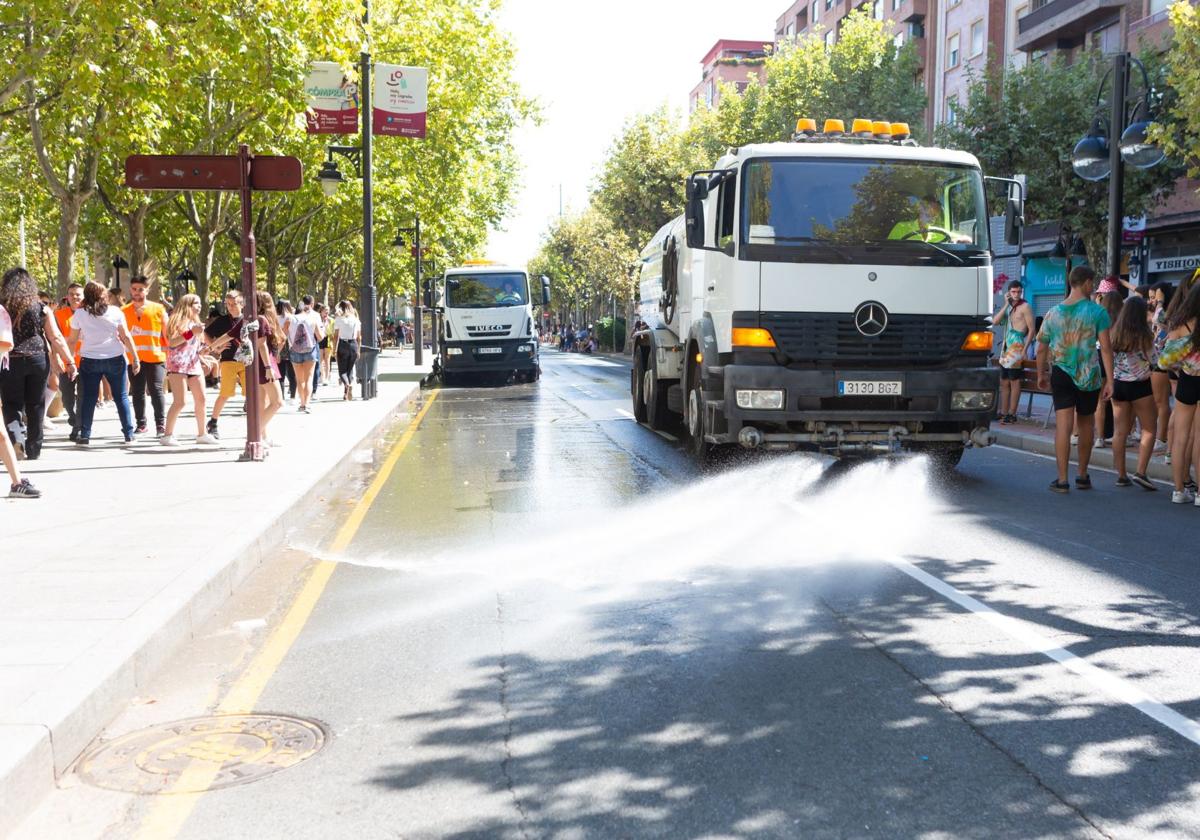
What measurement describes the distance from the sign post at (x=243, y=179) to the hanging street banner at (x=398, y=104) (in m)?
10.4

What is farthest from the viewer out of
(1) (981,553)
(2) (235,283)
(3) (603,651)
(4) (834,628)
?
(2) (235,283)

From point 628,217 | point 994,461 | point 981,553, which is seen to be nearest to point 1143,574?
point 981,553

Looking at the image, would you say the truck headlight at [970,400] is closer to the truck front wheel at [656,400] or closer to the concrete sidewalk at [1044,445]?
the concrete sidewalk at [1044,445]

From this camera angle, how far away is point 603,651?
5180 mm

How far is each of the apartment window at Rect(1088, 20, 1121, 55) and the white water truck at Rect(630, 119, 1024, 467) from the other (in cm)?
2302

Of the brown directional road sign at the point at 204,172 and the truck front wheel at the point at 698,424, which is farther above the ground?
the brown directional road sign at the point at 204,172

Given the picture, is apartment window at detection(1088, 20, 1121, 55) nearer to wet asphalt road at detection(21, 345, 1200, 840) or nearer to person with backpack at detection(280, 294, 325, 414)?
person with backpack at detection(280, 294, 325, 414)

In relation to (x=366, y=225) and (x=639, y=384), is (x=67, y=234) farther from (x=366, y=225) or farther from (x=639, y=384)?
(x=639, y=384)

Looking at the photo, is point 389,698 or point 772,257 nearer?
point 389,698

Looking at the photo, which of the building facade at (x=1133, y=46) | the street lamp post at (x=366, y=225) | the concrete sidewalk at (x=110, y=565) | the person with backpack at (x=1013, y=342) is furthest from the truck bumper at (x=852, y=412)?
the building facade at (x=1133, y=46)

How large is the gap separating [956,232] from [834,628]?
561 centimetres

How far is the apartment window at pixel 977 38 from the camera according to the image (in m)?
39.7

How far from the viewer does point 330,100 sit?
19.4 meters

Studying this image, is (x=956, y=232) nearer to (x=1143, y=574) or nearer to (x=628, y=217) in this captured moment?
(x=1143, y=574)
